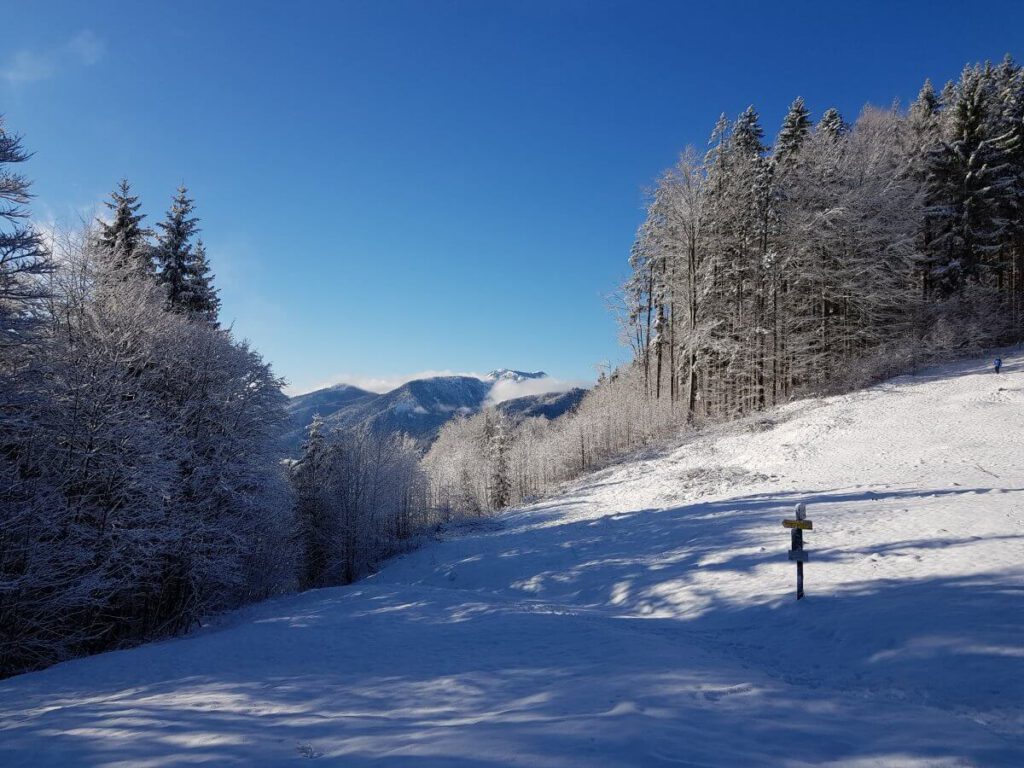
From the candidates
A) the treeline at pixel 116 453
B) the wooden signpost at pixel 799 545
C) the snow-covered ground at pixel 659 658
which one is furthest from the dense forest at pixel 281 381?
the wooden signpost at pixel 799 545

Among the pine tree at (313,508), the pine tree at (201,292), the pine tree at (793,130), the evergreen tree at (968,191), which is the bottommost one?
the pine tree at (313,508)

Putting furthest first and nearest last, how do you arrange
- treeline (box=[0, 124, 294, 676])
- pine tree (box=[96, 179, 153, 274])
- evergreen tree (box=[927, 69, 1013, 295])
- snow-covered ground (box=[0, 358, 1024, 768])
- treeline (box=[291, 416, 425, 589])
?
evergreen tree (box=[927, 69, 1013, 295]) < treeline (box=[291, 416, 425, 589]) < pine tree (box=[96, 179, 153, 274]) < treeline (box=[0, 124, 294, 676]) < snow-covered ground (box=[0, 358, 1024, 768])

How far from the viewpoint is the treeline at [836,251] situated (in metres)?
26.3

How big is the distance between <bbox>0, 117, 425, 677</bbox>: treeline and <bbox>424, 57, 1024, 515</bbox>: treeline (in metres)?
16.5

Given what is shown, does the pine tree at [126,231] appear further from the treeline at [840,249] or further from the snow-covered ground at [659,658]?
the treeline at [840,249]

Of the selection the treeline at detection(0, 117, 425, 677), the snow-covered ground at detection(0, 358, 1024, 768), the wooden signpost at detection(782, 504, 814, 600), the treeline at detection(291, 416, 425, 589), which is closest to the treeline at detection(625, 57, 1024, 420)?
the snow-covered ground at detection(0, 358, 1024, 768)

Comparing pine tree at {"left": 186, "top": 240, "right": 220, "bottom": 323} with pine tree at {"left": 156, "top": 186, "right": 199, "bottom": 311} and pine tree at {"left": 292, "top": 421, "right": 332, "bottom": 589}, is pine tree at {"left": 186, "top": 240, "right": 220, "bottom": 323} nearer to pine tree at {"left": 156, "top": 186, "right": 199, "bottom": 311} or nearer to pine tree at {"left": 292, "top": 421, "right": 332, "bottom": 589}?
pine tree at {"left": 156, "top": 186, "right": 199, "bottom": 311}

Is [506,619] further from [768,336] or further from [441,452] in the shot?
[441,452]

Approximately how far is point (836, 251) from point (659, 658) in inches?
1177

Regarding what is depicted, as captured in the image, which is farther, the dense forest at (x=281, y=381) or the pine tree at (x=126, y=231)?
the pine tree at (x=126, y=231)

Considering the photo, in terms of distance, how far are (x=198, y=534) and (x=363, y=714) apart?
14273 mm

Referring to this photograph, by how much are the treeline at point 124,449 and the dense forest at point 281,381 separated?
0.29 ft

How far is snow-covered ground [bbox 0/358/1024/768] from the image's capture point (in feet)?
13.2

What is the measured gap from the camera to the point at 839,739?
4121 mm
